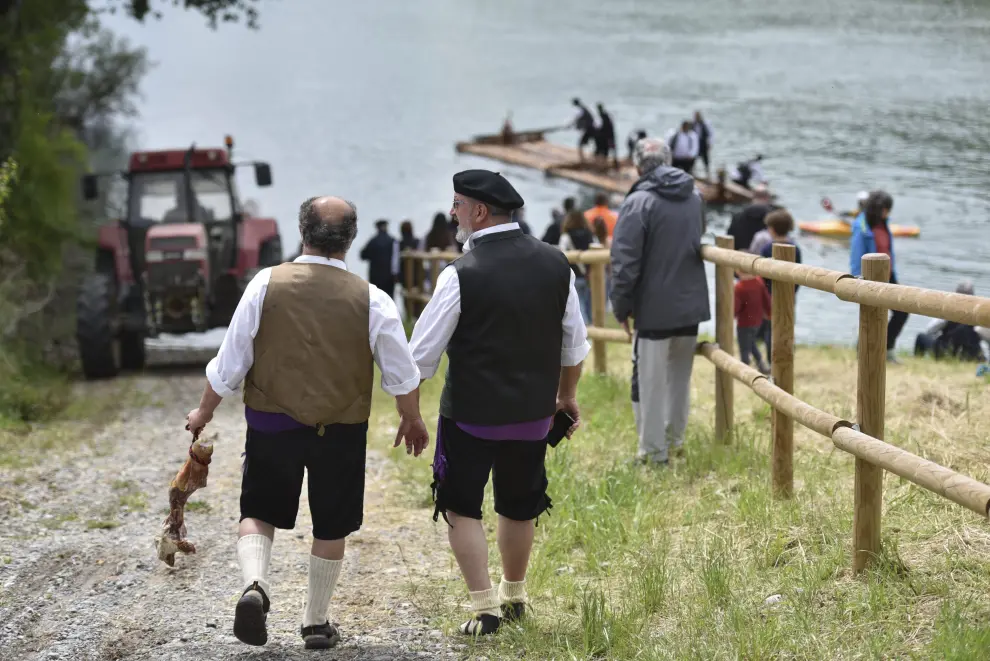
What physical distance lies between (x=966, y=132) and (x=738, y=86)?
71.2 ft

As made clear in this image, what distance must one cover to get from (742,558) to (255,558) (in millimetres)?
1856

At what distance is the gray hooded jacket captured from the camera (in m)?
6.45

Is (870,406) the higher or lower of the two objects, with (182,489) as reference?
higher

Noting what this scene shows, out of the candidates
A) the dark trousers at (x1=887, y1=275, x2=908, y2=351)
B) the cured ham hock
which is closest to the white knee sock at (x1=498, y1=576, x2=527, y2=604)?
the cured ham hock

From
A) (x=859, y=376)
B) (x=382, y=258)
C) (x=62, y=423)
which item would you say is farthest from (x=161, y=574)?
(x=382, y=258)

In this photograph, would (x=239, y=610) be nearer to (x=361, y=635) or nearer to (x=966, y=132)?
(x=361, y=635)

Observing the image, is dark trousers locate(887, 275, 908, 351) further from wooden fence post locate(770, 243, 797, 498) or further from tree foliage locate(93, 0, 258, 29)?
tree foliage locate(93, 0, 258, 29)

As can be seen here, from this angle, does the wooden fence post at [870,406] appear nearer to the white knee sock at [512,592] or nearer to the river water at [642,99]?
the white knee sock at [512,592]

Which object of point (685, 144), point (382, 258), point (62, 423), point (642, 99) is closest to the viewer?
point (62, 423)

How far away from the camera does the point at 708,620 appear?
13.8ft

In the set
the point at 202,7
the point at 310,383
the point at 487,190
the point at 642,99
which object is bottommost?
the point at 310,383

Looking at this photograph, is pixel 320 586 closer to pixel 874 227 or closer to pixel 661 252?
pixel 661 252

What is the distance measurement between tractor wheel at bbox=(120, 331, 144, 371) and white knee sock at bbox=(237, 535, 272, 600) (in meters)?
9.33

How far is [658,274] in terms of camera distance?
6.48 meters
